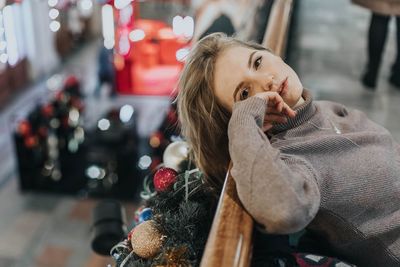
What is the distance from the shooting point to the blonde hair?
5.09 ft

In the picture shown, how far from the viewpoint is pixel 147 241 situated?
133 centimetres

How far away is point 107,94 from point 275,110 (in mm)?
7877

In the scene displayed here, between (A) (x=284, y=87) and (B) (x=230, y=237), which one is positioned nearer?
(B) (x=230, y=237)

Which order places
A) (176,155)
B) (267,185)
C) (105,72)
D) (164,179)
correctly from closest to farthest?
(267,185)
(164,179)
(176,155)
(105,72)

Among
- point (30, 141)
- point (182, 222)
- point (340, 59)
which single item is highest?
point (182, 222)

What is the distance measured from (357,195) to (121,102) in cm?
787

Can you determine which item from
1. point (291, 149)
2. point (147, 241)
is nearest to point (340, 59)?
point (291, 149)

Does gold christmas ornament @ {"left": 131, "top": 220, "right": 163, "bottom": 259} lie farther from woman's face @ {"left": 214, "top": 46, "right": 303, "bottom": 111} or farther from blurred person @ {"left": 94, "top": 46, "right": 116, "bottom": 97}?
blurred person @ {"left": 94, "top": 46, "right": 116, "bottom": 97}

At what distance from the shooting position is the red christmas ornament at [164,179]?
159 centimetres

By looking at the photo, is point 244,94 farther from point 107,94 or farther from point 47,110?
point 107,94

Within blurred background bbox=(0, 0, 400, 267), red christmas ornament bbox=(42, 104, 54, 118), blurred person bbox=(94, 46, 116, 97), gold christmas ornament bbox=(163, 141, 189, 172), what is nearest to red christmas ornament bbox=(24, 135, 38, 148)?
blurred background bbox=(0, 0, 400, 267)

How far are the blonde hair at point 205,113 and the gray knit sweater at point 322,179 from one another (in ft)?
0.50

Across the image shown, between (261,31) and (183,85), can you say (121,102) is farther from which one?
(183,85)

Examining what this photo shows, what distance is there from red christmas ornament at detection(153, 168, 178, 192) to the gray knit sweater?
310 millimetres
